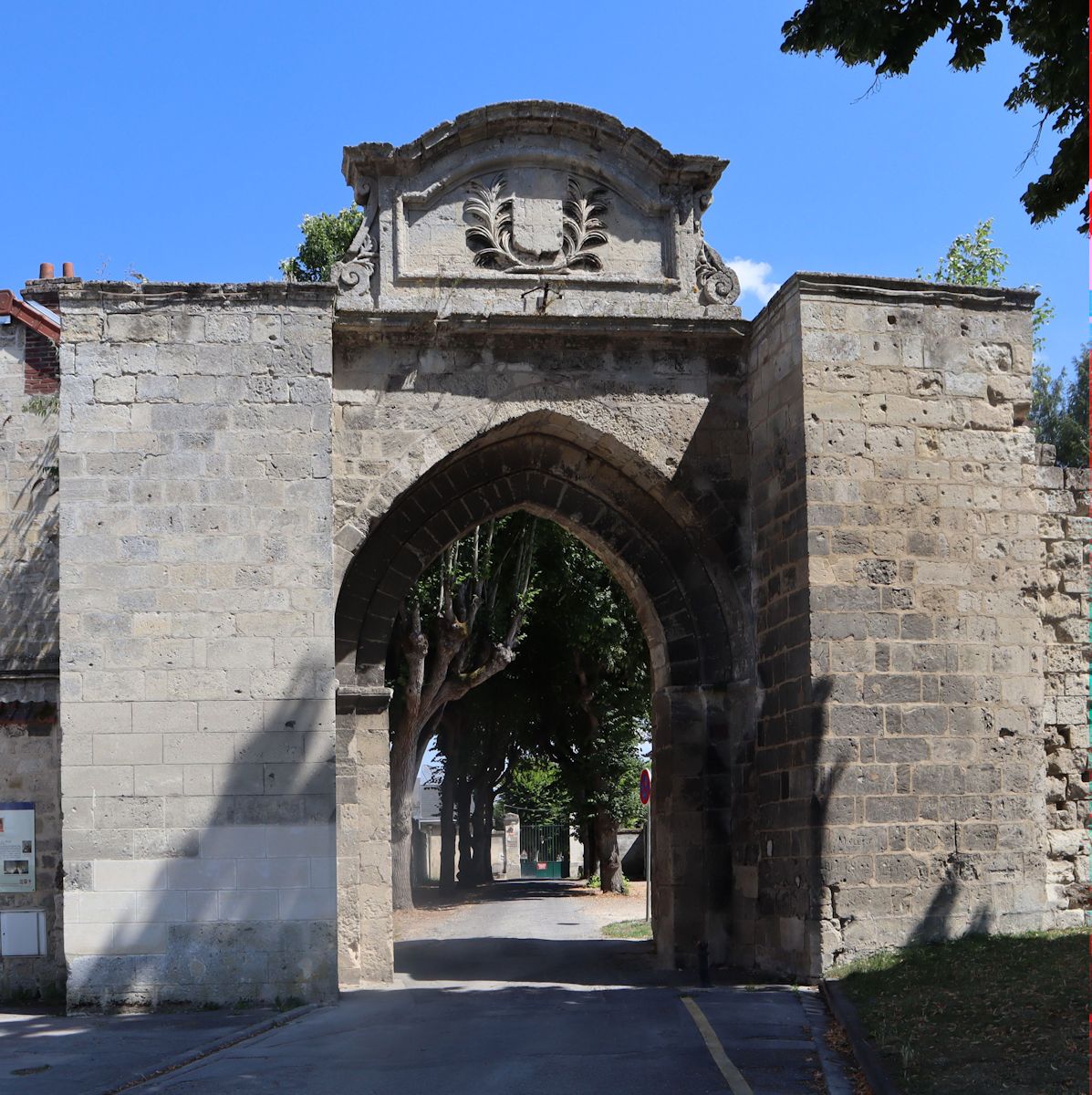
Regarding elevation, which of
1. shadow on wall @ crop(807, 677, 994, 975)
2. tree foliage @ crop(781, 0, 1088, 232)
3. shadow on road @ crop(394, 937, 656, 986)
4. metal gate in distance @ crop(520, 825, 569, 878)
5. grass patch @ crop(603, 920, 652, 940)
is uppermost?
tree foliage @ crop(781, 0, 1088, 232)

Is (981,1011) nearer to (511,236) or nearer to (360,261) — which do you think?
(511,236)

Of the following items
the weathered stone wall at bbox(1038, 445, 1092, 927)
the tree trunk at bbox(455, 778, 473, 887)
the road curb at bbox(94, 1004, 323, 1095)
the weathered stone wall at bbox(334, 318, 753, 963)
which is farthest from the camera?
the tree trunk at bbox(455, 778, 473, 887)

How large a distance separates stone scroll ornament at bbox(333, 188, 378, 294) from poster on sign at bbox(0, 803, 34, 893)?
14.4 ft

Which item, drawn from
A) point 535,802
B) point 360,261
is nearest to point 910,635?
point 360,261

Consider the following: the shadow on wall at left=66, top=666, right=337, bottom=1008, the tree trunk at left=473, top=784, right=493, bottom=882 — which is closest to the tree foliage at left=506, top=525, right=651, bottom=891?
the tree trunk at left=473, top=784, right=493, bottom=882

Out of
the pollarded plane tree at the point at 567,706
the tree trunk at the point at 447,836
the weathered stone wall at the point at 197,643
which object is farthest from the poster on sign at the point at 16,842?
the tree trunk at the point at 447,836

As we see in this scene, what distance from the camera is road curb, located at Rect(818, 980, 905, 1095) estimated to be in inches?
234

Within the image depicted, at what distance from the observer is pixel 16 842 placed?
10.2 metres

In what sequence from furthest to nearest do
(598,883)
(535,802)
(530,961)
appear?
(535,802) → (598,883) → (530,961)

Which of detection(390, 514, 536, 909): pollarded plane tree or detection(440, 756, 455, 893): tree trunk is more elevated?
detection(390, 514, 536, 909): pollarded plane tree

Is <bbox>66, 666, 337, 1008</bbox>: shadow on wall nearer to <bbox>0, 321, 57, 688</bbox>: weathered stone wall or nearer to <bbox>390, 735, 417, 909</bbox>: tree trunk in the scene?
<bbox>0, 321, 57, 688</bbox>: weathered stone wall

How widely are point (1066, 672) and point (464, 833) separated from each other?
71.4ft

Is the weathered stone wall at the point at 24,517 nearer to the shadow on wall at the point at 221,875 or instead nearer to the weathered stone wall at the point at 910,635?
the shadow on wall at the point at 221,875

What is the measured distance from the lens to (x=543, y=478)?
11578 mm
